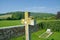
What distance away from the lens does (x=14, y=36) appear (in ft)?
38.5

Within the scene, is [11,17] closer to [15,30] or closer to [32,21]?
[15,30]

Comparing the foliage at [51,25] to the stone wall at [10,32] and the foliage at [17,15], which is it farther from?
the stone wall at [10,32]

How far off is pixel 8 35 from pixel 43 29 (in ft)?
24.7

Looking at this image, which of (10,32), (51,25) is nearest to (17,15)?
(51,25)

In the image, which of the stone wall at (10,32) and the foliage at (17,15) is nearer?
the stone wall at (10,32)

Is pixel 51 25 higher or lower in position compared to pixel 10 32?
lower

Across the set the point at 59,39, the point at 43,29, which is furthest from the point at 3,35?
the point at 43,29

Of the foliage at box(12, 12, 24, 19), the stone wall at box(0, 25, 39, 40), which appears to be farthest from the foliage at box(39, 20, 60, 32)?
the stone wall at box(0, 25, 39, 40)

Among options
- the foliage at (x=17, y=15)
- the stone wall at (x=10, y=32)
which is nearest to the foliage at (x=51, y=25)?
the foliage at (x=17, y=15)

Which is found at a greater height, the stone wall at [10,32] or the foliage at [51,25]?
the stone wall at [10,32]

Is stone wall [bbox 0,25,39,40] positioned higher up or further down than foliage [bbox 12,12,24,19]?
further down

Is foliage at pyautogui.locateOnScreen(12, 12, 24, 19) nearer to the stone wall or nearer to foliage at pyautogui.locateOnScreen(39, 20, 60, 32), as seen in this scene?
foliage at pyautogui.locateOnScreen(39, 20, 60, 32)

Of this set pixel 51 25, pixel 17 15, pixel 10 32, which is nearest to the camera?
pixel 10 32

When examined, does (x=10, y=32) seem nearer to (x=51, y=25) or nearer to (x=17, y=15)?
(x=51, y=25)
